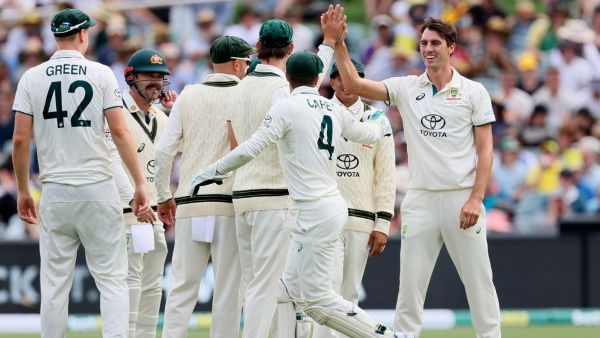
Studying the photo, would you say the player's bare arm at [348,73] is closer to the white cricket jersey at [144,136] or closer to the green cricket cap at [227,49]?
the green cricket cap at [227,49]

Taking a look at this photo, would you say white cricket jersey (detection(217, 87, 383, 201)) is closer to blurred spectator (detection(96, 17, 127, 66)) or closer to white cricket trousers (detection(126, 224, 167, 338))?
white cricket trousers (detection(126, 224, 167, 338))

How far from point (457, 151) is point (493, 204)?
6438mm

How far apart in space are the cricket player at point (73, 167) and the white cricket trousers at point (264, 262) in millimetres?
783

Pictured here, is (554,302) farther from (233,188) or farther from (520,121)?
(233,188)

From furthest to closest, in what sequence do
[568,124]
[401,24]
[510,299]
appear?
[401,24] → [568,124] → [510,299]

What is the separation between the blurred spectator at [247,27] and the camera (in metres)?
18.2

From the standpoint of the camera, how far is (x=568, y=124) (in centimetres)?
1678

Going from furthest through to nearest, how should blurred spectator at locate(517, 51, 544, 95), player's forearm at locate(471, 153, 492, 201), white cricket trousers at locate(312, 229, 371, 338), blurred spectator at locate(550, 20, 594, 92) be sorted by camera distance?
blurred spectator at locate(550, 20, 594, 92)
blurred spectator at locate(517, 51, 544, 95)
white cricket trousers at locate(312, 229, 371, 338)
player's forearm at locate(471, 153, 492, 201)

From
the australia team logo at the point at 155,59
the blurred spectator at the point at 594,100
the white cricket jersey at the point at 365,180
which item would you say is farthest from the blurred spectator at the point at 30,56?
the white cricket jersey at the point at 365,180

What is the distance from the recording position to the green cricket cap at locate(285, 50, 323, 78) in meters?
8.68

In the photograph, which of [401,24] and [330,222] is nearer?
[330,222]

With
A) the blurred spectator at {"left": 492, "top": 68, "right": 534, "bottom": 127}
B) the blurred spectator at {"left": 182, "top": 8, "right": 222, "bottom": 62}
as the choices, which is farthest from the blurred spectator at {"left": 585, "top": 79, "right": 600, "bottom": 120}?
the blurred spectator at {"left": 182, "top": 8, "right": 222, "bottom": 62}

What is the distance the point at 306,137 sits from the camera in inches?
340

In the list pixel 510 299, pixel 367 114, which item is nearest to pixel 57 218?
pixel 367 114
